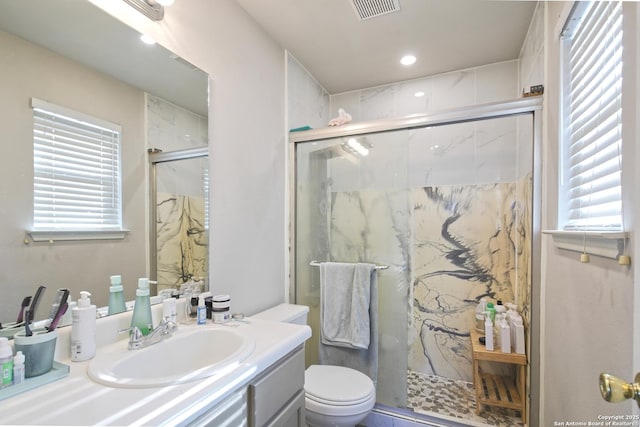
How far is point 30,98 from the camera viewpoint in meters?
0.89

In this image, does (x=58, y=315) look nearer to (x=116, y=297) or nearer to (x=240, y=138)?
(x=116, y=297)

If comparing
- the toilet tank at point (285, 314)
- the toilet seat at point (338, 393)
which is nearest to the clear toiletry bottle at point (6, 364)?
the toilet tank at point (285, 314)

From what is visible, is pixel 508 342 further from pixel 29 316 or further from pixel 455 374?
pixel 29 316

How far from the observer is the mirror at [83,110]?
2.81ft

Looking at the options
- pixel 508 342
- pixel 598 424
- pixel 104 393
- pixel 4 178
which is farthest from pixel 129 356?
pixel 508 342

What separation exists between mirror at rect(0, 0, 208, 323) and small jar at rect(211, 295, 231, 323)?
0.28 metres

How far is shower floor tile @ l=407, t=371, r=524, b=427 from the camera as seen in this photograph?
187 centimetres

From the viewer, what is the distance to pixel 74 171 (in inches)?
A: 39.4

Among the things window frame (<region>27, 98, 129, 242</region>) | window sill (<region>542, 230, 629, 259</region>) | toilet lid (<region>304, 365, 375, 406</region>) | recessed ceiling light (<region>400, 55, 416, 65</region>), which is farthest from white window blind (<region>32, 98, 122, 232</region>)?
recessed ceiling light (<region>400, 55, 416, 65</region>)

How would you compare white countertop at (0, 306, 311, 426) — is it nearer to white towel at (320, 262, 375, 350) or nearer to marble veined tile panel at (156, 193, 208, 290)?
marble veined tile panel at (156, 193, 208, 290)

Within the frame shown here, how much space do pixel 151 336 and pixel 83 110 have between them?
801 mm

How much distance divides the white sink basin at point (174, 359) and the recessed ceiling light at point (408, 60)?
2.05 m

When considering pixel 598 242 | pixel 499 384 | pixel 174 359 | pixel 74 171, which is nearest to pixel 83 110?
pixel 74 171

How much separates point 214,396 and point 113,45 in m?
1.21
